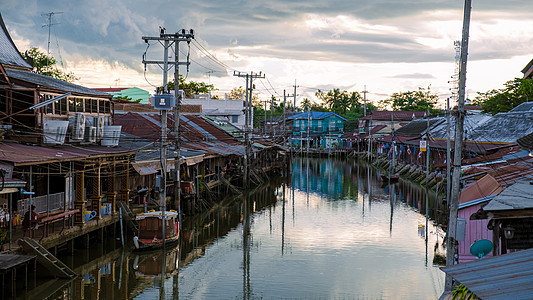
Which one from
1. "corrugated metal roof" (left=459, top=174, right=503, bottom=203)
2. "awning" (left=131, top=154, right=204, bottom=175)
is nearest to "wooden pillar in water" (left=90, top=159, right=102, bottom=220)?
"awning" (left=131, top=154, right=204, bottom=175)

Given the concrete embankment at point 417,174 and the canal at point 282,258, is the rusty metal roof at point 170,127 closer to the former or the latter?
the canal at point 282,258

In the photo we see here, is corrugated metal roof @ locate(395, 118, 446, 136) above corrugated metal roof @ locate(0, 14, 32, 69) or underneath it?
underneath

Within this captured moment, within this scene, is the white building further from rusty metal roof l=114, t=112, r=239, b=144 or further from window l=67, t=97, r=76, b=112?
window l=67, t=97, r=76, b=112

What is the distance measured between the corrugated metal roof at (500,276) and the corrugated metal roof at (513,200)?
3.19 metres

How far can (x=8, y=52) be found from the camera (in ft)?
95.7

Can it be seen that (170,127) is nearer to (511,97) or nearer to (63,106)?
(63,106)

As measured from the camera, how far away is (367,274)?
2066 cm

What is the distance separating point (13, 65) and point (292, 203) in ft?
70.0

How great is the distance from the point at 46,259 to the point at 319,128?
83796 mm

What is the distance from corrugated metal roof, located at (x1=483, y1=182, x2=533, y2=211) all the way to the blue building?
269 ft

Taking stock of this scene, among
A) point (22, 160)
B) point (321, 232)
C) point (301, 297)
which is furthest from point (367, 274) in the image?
point (22, 160)

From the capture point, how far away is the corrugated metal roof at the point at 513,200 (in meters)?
12.9

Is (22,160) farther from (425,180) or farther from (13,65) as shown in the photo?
(425,180)

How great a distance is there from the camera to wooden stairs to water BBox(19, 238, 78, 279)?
680 inches
